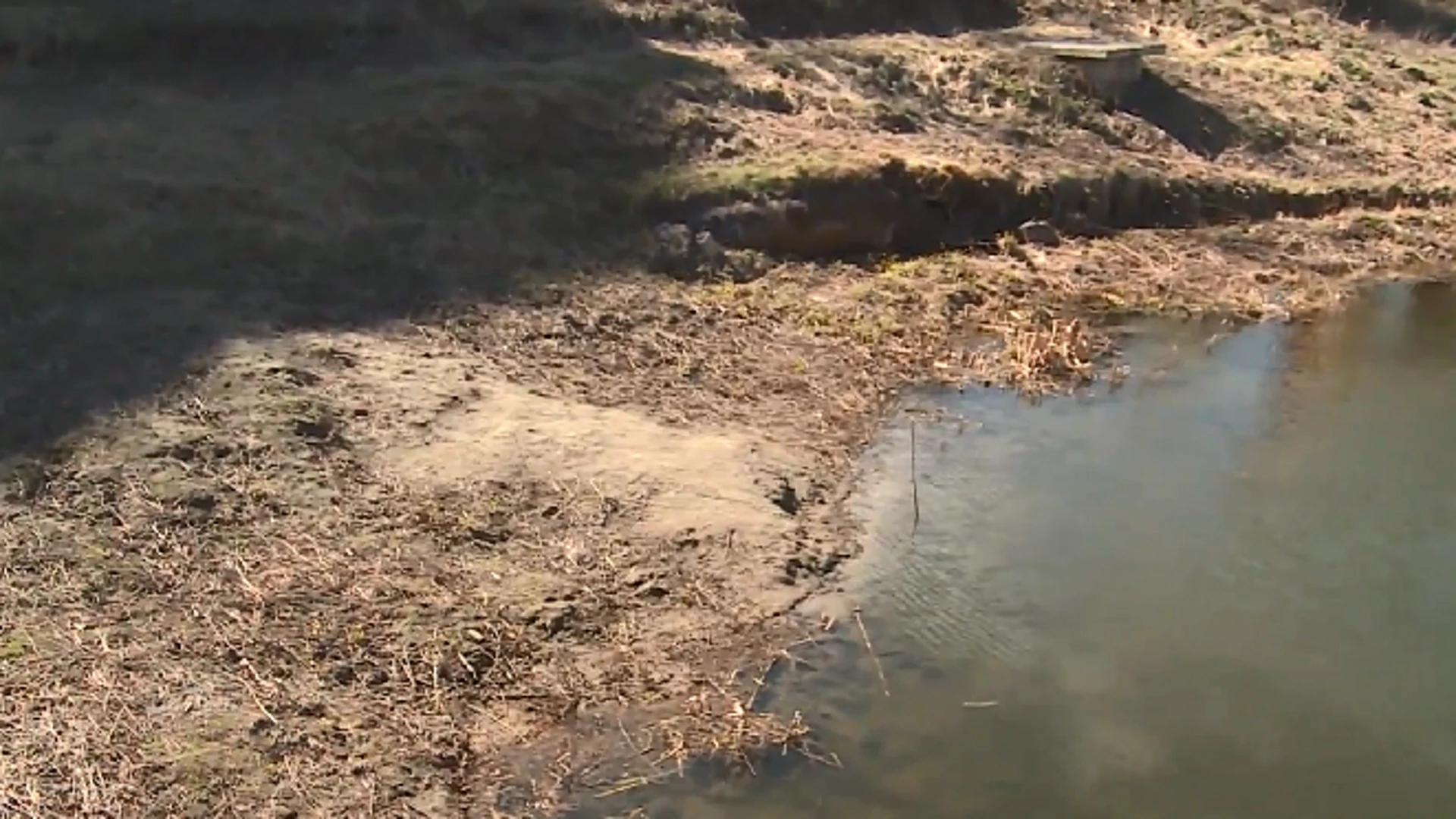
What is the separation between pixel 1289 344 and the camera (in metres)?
13.9

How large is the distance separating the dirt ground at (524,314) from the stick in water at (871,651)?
0.37 metres

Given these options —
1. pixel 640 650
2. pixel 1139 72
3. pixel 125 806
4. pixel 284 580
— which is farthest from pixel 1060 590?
pixel 1139 72

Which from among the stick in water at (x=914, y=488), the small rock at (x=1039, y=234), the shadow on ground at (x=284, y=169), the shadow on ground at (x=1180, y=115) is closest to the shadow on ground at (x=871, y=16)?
the shadow on ground at (x=284, y=169)

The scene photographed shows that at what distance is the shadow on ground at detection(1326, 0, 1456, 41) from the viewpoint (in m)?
24.1

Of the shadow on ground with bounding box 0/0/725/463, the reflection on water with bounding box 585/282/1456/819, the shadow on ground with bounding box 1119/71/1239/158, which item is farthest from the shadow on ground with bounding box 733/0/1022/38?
the reflection on water with bounding box 585/282/1456/819

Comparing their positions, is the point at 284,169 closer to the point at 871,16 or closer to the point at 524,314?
the point at 524,314

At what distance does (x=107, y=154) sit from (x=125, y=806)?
25.9ft

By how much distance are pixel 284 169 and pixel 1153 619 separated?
8560mm

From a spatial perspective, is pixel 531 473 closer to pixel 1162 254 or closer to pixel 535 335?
pixel 535 335

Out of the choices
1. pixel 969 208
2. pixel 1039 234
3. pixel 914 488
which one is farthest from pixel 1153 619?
pixel 969 208

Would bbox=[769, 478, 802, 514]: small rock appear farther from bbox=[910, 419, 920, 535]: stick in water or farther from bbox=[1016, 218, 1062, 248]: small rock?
bbox=[1016, 218, 1062, 248]: small rock

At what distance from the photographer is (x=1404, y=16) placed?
79.9ft

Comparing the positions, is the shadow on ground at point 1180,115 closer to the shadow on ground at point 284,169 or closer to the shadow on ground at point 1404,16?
the shadow on ground at point 284,169

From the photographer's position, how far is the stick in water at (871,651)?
26.2 ft
